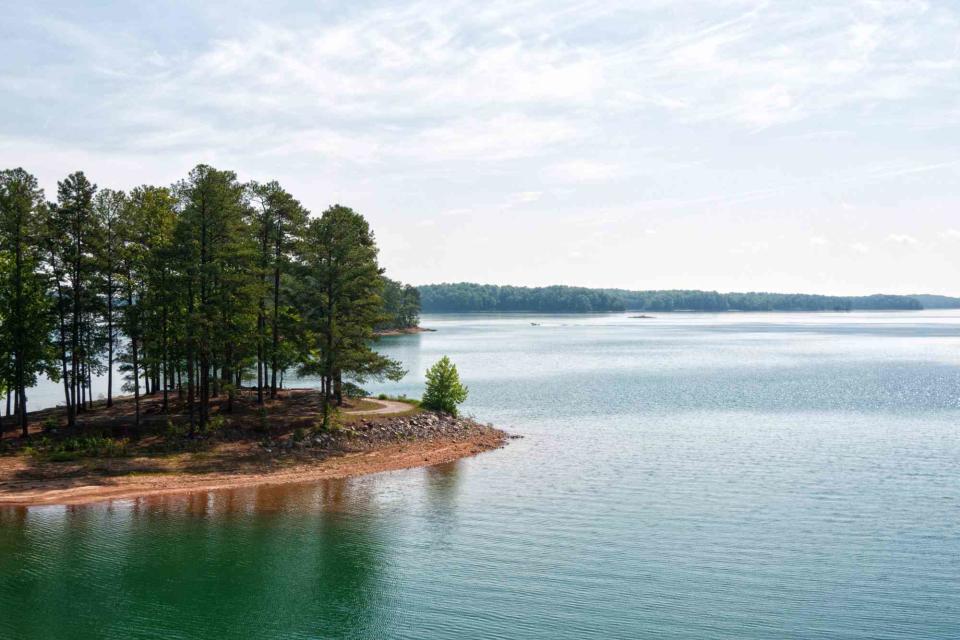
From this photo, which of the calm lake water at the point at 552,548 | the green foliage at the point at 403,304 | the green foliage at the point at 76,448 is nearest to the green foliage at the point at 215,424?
the green foliage at the point at 76,448

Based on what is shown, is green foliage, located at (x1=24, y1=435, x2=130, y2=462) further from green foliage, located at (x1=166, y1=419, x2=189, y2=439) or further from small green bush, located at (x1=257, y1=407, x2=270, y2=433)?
small green bush, located at (x1=257, y1=407, x2=270, y2=433)

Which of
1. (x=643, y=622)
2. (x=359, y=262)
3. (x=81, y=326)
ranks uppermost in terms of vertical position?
(x=359, y=262)

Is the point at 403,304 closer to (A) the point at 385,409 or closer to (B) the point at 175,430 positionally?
(A) the point at 385,409

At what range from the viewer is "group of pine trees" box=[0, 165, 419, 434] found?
3872 centimetres

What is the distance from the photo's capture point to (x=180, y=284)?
39750 millimetres

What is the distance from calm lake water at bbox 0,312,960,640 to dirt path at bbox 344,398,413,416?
803 cm

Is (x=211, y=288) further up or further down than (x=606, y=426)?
further up

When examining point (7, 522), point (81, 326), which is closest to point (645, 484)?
point (7, 522)

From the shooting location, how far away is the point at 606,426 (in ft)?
178

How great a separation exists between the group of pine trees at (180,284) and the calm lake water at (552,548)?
9.59 m

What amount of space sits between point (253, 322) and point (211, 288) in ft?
13.8

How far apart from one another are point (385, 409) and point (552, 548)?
24.4m

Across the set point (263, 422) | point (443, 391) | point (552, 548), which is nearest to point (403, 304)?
point (443, 391)

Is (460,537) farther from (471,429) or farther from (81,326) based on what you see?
(81,326)
